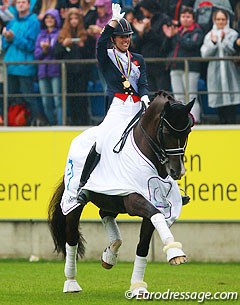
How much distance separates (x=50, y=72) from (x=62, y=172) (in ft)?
5.23

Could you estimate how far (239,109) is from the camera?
50.6 ft

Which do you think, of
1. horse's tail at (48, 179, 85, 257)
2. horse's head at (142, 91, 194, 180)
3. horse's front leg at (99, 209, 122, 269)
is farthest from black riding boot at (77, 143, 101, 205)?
horse's head at (142, 91, 194, 180)

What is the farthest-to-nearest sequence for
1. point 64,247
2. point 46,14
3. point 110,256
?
1. point 46,14
2. point 64,247
3. point 110,256

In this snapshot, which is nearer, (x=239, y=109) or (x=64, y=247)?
(x=64, y=247)

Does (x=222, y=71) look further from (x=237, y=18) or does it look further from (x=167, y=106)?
(x=167, y=106)

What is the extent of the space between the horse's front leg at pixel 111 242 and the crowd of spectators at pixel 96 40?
4.30 m

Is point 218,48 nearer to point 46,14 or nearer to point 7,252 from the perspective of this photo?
point 46,14

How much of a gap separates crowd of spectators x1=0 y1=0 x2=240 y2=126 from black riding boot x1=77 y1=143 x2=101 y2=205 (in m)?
4.60

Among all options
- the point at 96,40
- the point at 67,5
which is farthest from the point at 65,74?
the point at 67,5

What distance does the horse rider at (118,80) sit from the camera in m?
11.0

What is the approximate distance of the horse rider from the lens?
36.1 ft

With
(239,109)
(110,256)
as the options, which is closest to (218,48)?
(239,109)

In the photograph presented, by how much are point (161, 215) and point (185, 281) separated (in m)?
2.97

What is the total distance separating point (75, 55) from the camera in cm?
1648
